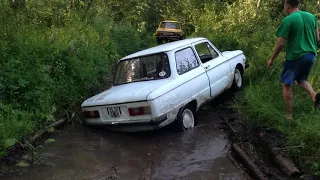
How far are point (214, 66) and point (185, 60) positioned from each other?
81 cm

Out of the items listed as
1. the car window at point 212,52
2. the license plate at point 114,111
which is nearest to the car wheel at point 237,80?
the car window at point 212,52

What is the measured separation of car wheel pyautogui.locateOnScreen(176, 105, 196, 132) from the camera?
6.09 m

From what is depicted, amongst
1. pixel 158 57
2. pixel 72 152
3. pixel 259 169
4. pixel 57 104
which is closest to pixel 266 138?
pixel 259 169

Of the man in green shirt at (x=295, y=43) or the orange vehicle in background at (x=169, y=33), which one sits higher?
the man in green shirt at (x=295, y=43)

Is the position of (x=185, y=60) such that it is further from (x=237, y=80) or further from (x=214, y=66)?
(x=237, y=80)

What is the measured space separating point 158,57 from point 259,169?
290cm

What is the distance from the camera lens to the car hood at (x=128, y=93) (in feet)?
18.5

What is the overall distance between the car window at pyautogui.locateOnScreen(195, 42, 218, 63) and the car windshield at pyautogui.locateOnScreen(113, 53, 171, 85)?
1117 mm

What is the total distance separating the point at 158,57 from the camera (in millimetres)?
6555

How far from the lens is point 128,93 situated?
19.2ft

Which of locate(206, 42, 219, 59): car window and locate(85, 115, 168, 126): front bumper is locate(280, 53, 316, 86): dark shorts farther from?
locate(206, 42, 219, 59): car window

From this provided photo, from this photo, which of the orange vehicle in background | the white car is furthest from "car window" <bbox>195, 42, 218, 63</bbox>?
the orange vehicle in background

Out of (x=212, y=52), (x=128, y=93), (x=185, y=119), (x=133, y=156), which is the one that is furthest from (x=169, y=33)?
(x=133, y=156)

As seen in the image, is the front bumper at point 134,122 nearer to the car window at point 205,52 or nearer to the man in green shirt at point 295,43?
the man in green shirt at point 295,43
